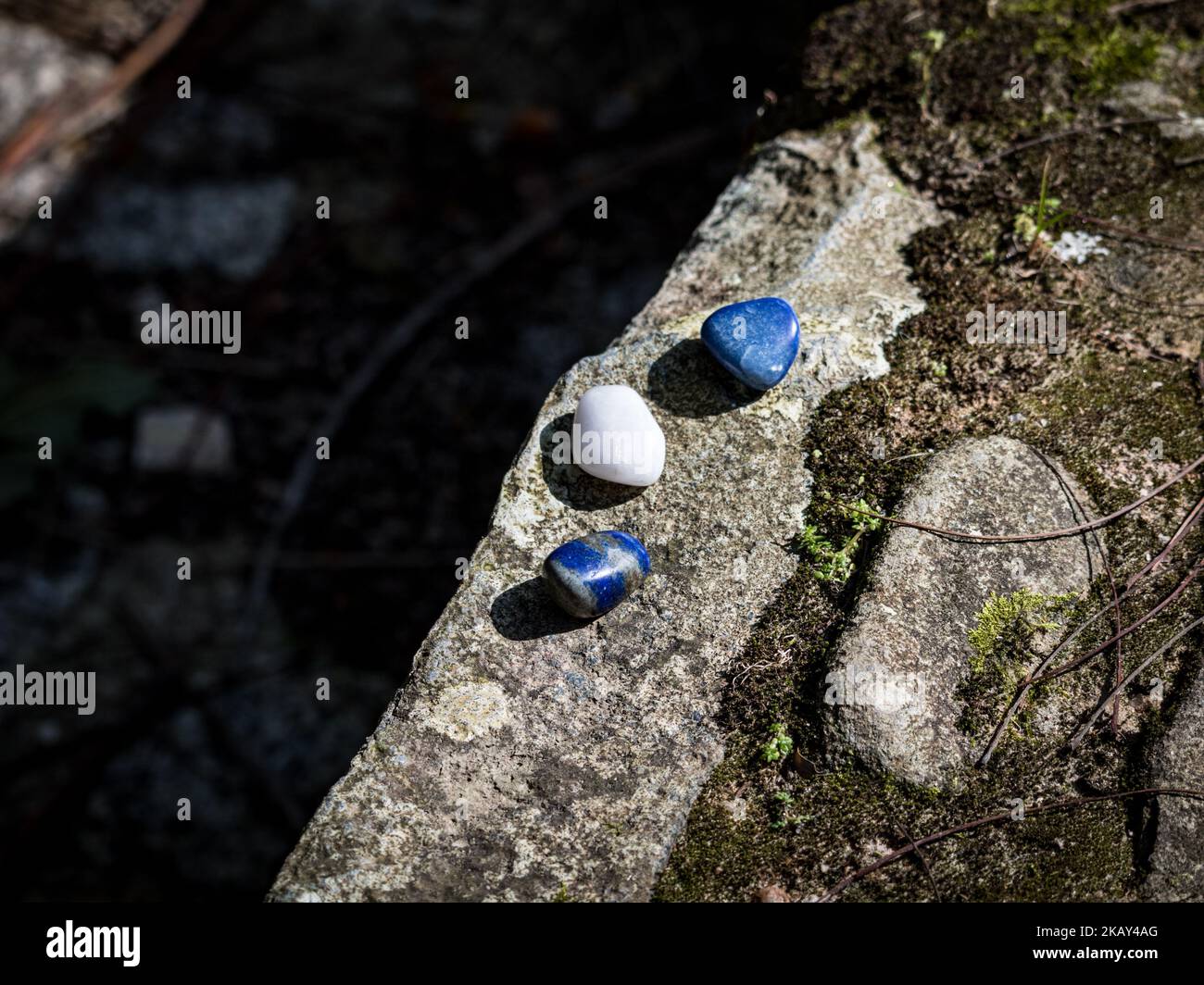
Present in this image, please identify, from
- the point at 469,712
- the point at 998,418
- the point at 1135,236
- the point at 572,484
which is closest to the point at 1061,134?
the point at 1135,236

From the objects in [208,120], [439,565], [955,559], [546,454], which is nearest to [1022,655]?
[955,559]

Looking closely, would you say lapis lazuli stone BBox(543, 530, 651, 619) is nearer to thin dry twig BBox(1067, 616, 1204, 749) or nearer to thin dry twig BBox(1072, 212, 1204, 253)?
thin dry twig BBox(1067, 616, 1204, 749)

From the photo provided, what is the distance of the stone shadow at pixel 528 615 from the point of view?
1.90 metres

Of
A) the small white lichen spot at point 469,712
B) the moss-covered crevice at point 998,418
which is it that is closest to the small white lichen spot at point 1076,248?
the moss-covered crevice at point 998,418

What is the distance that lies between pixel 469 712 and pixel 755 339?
927mm

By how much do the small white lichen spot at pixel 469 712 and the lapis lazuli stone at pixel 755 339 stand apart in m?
0.81

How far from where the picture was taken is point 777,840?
1738 millimetres

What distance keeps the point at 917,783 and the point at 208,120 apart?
4.15 metres

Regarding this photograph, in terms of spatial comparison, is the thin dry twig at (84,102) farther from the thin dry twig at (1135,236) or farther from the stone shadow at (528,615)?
the thin dry twig at (1135,236)

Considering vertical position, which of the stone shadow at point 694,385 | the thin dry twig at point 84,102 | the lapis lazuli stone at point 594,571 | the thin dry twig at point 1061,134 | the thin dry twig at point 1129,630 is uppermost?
the thin dry twig at point 84,102

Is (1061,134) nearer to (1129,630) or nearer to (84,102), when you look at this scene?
(1129,630)

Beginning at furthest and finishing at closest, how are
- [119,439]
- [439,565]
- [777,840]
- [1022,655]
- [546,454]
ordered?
[119,439] < [439,565] < [546,454] < [1022,655] < [777,840]

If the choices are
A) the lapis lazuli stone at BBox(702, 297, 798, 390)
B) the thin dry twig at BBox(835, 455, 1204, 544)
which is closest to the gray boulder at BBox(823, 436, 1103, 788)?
the thin dry twig at BBox(835, 455, 1204, 544)

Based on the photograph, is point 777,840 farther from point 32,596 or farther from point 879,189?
point 32,596
